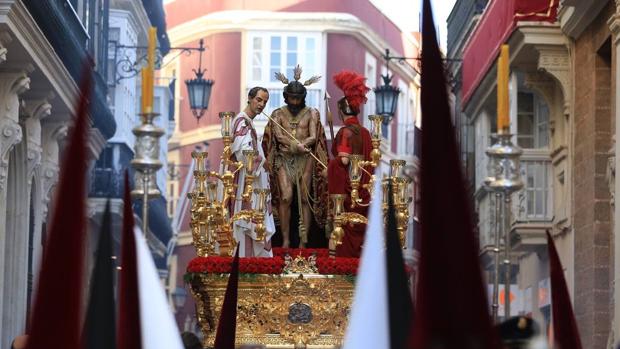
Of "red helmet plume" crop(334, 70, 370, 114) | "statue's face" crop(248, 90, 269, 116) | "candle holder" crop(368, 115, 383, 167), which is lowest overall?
"candle holder" crop(368, 115, 383, 167)

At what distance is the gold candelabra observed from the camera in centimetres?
1800

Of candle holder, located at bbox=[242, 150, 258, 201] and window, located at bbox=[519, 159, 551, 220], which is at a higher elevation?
window, located at bbox=[519, 159, 551, 220]

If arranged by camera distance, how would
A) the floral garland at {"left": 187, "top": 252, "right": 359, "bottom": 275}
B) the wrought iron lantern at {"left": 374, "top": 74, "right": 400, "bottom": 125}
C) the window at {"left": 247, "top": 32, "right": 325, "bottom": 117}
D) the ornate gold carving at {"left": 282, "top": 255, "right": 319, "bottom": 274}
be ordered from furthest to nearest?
the window at {"left": 247, "top": 32, "right": 325, "bottom": 117}
the wrought iron lantern at {"left": 374, "top": 74, "right": 400, "bottom": 125}
the ornate gold carving at {"left": 282, "top": 255, "right": 319, "bottom": 274}
the floral garland at {"left": 187, "top": 252, "right": 359, "bottom": 275}

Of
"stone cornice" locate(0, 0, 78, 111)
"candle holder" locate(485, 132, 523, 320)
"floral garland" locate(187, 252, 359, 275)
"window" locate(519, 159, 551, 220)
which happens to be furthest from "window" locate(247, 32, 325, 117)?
"candle holder" locate(485, 132, 523, 320)

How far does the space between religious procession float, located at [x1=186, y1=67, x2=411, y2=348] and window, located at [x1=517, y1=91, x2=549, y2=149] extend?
1484cm

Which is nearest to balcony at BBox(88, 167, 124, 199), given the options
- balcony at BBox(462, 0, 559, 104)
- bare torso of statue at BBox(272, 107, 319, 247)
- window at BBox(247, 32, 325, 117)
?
balcony at BBox(462, 0, 559, 104)

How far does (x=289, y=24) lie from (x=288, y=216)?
40.2 m

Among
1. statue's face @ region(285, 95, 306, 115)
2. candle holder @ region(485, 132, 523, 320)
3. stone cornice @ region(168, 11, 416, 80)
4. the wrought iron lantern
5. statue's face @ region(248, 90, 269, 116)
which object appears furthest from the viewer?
stone cornice @ region(168, 11, 416, 80)

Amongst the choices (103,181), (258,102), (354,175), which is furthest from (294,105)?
(103,181)

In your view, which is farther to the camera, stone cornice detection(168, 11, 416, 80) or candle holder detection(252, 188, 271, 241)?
stone cornice detection(168, 11, 416, 80)

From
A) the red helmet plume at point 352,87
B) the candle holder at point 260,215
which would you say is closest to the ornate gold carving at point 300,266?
the candle holder at point 260,215

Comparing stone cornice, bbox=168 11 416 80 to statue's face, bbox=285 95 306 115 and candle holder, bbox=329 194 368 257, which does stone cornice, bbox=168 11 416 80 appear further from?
candle holder, bbox=329 194 368 257

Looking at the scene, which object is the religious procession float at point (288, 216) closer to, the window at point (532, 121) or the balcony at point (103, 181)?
the window at point (532, 121)

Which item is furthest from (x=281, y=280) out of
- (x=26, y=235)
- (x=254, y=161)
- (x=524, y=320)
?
(x=26, y=235)
